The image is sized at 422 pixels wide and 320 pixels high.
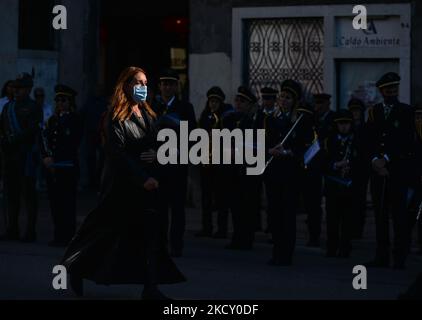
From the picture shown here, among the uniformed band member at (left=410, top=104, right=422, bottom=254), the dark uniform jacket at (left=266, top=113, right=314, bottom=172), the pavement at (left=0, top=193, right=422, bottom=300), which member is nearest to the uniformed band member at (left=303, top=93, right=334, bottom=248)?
the pavement at (left=0, top=193, right=422, bottom=300)

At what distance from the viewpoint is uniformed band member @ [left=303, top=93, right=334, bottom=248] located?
16.2 meters

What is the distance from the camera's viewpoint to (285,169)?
574 inches

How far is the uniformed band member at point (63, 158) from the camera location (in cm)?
1600

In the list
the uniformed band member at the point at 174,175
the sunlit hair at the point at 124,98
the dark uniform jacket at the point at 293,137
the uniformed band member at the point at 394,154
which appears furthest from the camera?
the uniformed band member at the point at 174,175

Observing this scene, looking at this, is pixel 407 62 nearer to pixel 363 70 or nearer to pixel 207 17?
pixel 363 70

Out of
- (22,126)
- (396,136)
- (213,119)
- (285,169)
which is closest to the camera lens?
(396,136)

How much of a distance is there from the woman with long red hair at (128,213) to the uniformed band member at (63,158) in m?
4.36

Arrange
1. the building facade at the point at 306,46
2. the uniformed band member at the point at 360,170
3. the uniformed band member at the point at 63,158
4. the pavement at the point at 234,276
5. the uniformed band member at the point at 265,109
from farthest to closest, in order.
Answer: the building facade at the point at 306,46 < the uniformed band member at the point at 63,158 < the uniformed band member at the point at 265,109 < the uniformed band member at the point at 360,170 < the pavement at the point at 234,276

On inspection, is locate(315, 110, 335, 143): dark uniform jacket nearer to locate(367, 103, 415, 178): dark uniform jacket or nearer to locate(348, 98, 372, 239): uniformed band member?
locate(348, 98, 372, 239): uniformed band member

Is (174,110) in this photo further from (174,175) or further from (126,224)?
(126,224)

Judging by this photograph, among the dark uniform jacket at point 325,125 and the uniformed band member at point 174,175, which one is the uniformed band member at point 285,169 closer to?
the uniformed band member at point 174,175

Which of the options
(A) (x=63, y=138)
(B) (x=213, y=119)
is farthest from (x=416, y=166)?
(A) (x=63, y=138)

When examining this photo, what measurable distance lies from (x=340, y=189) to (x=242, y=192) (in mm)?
1490

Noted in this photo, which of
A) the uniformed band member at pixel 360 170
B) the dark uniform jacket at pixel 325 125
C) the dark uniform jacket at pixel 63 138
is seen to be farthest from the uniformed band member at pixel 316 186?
the dark uniform jacket at pixel 63 138
